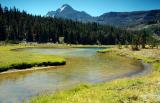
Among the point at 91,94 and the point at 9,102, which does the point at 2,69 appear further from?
the point at 91,94

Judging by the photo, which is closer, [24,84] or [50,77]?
[24,84]

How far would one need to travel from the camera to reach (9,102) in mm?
28547

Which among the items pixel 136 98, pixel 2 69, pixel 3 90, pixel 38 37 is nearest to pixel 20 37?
pixel 38 37

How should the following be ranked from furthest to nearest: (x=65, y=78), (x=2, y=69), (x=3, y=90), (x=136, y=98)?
(x=2, y=69)
(x=65, y=78)
(x=3, y=90)
(x=136, y=98)

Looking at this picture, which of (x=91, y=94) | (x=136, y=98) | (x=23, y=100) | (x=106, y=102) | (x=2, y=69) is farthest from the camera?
(x=2, y=69)

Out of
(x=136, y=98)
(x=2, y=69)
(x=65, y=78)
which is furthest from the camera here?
(x=2, y=69)

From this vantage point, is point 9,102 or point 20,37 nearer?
point 9,102

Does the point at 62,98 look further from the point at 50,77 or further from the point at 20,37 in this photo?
the point at 20,37

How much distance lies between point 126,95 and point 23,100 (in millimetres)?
11201

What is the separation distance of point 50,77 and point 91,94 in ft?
68.0

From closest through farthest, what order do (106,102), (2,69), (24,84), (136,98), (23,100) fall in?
1. (106,102)
2. (136,98)
3. (23,100)
4. (24,84)
5. (2,69)

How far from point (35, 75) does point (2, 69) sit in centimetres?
634

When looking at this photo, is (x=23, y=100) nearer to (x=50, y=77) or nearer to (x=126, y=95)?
(x=126, y=95)

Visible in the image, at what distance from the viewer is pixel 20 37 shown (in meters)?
192
